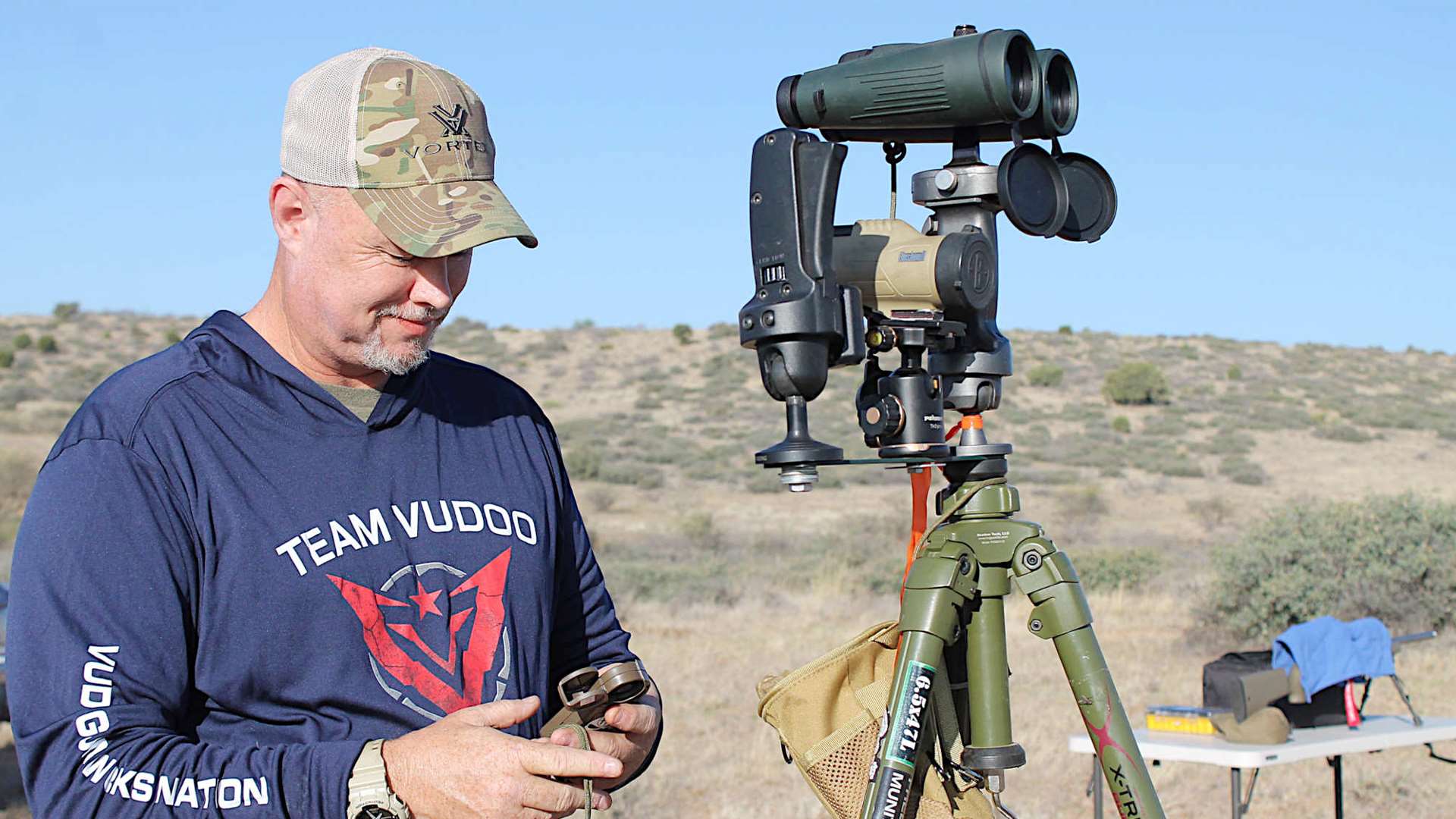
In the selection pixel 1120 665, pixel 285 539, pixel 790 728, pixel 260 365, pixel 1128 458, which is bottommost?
pixel 1128 458

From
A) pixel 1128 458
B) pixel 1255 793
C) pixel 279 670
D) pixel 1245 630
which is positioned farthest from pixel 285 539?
pixel 1128 458

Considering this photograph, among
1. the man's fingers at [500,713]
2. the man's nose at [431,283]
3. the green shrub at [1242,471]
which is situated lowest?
the green shrub at [1242,471]

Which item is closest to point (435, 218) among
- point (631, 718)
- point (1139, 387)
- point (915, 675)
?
point (631, 718)

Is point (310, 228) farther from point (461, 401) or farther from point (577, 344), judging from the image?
point (577, 344)

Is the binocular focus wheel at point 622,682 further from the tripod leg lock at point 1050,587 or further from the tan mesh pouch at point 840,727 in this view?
the tripod leg lock at point 1050,587

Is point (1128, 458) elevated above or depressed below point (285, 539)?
below

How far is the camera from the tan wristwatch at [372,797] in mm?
1658

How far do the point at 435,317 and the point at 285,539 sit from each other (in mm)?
394

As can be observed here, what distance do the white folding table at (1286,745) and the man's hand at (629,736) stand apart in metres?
2.53

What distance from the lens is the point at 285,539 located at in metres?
1.86

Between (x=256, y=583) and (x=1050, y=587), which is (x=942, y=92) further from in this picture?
(x=256, y=583)

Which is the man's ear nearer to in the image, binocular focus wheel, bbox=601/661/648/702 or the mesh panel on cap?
the mesh panel on cap

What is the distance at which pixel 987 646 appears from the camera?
2643mm

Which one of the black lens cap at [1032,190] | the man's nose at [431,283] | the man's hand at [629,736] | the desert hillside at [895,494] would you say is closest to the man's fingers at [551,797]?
the man's hand at [629,736]
